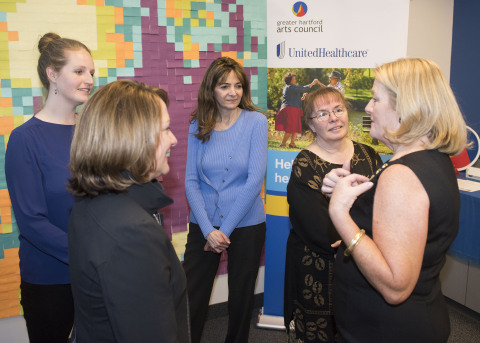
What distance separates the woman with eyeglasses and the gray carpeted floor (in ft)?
2.53

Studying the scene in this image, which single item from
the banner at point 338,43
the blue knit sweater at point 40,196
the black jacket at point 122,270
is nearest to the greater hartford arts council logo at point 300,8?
the banner at point 338,43

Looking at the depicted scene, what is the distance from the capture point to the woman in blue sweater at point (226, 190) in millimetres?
2484

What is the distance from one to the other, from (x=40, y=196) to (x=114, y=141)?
A: 0.89 meters

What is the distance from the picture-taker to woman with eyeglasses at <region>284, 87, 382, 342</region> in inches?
86.4

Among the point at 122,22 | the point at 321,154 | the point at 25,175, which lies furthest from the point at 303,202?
the point at 122,22

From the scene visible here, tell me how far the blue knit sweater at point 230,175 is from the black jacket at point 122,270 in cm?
133

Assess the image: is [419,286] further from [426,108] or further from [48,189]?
[48,189]

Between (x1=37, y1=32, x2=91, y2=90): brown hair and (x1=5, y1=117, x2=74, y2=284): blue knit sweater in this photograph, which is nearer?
(x1=5, y1=117, x2=74, y2=284): blue knit sweater

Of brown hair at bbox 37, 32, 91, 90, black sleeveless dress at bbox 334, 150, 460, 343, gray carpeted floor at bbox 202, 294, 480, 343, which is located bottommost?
gray carpeted floor at bbox 202, 294, 480, 343

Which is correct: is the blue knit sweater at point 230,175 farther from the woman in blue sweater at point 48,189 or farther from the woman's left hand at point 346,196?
the woman's left hand at point 346,196

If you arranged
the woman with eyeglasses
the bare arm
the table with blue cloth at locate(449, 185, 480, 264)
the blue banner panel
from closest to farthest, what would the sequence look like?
the bare arm < the woman with eyeglasses < the table with blue cloth at locate(449, 185, 480, 264) < the blue banner panel

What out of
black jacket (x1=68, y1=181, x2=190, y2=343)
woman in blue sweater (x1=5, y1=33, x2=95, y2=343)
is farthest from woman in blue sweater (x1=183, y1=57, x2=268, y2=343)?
black jacket (x1=68, y1=181, x2=190, y2=343)

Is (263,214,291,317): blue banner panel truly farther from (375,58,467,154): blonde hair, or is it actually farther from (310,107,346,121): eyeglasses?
(375,58,467,154): blonde hair

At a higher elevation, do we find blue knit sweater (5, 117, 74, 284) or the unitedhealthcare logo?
the unitedhealthcare logo
